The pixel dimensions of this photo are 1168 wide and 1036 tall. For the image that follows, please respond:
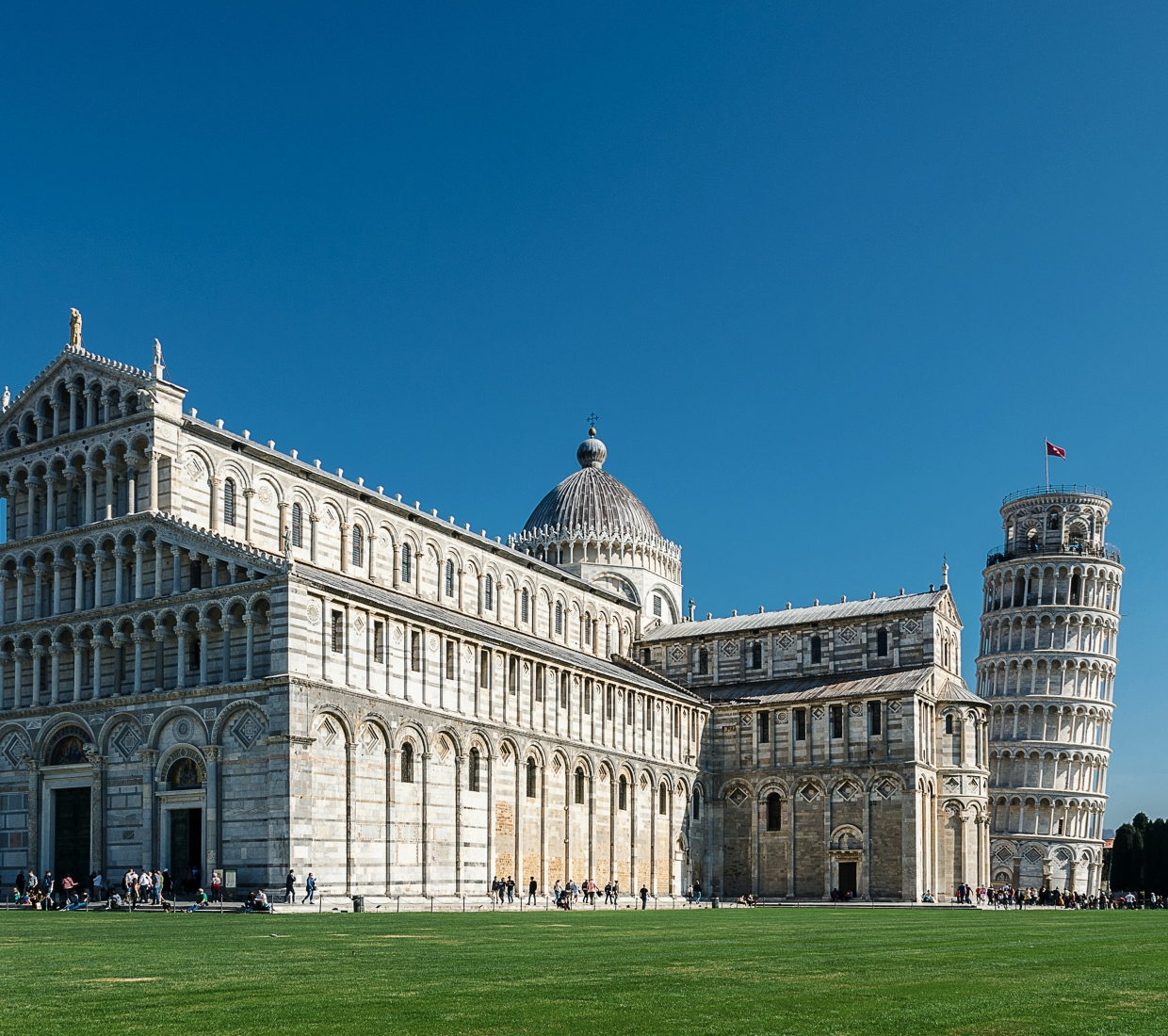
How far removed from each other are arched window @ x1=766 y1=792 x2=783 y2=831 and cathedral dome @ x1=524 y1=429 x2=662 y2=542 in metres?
20.4

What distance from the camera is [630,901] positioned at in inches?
2554

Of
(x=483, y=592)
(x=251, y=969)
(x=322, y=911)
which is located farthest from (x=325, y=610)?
(x=251, y=969)

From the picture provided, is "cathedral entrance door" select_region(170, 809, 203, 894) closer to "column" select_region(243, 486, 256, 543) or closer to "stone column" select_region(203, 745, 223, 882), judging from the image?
A: "stone column" select_region(203, 745, 223, 882)

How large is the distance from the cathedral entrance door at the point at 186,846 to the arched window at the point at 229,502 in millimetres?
11817

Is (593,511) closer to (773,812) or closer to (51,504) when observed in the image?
(773,812)

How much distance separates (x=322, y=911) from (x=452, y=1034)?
32268mm

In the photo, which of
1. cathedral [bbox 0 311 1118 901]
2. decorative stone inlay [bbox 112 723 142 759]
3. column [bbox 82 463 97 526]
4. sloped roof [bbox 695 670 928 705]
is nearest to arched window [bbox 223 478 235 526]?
cathedral [bbox 0 311 1118 901]

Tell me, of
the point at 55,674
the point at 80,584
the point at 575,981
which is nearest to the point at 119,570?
the point at 80,584

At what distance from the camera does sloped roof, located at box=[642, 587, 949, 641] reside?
249 ft

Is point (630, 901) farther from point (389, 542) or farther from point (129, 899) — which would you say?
point (129, 899)

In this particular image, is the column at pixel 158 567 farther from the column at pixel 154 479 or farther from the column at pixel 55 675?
the column at pixel 55 675

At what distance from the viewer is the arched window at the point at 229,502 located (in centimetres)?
5519

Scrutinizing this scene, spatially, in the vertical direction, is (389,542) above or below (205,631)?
above

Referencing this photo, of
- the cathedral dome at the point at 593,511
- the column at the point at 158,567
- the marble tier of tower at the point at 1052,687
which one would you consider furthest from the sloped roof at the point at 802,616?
the column at the point at 158,567
